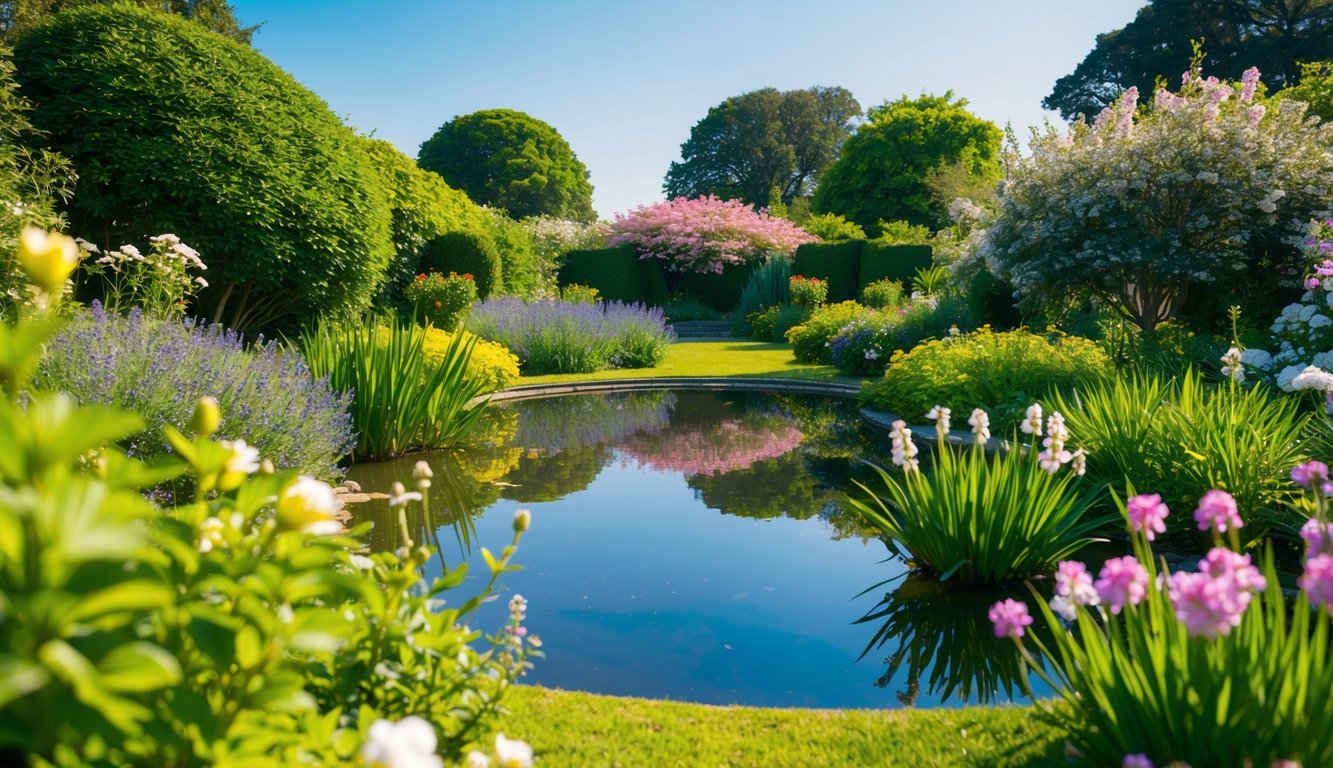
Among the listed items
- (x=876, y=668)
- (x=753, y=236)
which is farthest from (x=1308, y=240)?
(x=753, y=236)

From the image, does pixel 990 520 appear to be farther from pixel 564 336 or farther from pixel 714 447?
pixel 564 336

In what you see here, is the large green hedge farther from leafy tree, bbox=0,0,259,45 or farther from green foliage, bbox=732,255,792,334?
green foliage, bbox=732,255,792,334

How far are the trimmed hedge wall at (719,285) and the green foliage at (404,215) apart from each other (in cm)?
1263

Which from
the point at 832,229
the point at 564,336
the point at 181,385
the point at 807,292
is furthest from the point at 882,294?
the point at 181,385

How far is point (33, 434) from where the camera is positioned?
0.97 metres

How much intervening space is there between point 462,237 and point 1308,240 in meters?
13.2

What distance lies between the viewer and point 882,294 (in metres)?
21.8

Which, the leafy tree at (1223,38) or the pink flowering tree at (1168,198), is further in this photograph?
the leafy tree at (1223,38)

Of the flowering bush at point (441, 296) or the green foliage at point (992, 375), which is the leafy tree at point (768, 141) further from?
the green foliage at point (992, 375)

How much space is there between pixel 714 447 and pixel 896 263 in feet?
57.1

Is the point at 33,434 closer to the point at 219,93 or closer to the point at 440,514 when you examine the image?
the point at 440,514

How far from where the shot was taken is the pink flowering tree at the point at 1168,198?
10.1m

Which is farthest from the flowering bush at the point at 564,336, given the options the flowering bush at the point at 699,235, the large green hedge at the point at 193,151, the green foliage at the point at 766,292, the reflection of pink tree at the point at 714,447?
the flowering bush at the point at 699,235

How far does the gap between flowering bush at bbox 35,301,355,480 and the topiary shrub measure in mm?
10456
